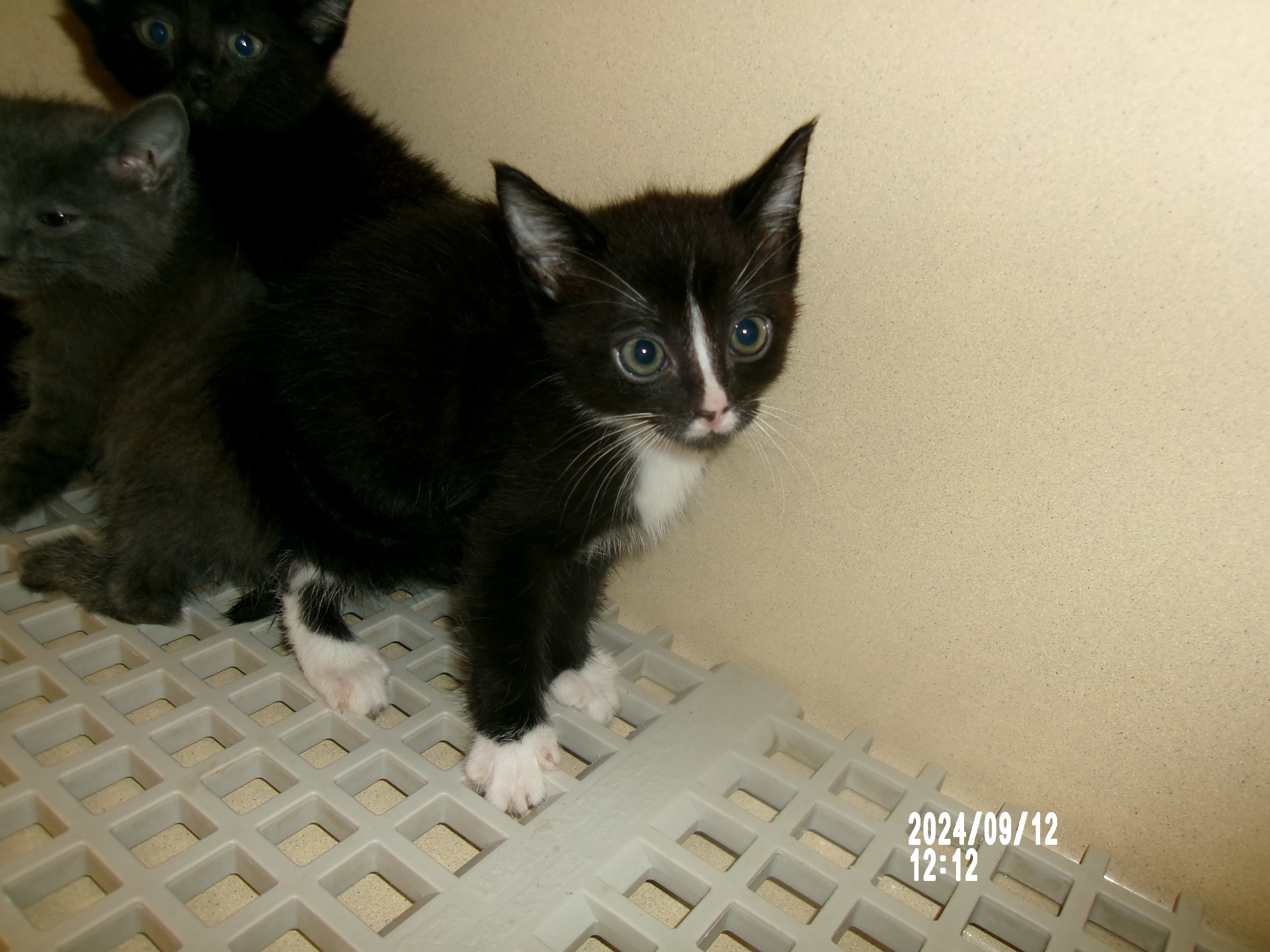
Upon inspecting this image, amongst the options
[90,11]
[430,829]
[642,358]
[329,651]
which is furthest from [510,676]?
[90,11]

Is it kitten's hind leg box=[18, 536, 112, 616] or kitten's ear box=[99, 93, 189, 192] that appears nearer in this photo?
kitten's ear box=[99, 93, 189, 192]

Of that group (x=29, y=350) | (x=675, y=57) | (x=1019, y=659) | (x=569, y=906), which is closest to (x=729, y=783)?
(x=569, y=906)

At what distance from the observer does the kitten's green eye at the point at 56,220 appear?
149 cm

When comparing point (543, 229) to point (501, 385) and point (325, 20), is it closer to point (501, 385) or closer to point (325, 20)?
point (501, 385)

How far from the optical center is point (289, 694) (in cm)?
149

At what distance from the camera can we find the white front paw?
1.28 meters

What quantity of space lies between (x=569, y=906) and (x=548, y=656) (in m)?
0.47

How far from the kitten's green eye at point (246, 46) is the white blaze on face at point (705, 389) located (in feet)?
3.60

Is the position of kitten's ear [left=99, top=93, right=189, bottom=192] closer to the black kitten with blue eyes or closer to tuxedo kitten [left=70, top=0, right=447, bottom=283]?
tuxedo kitten [left=70, top=0, right=447, bottom=283]

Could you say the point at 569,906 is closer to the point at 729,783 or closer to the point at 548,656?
the point at 729,783

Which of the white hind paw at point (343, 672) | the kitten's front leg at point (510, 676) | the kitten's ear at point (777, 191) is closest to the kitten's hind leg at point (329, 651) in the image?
the white hind paw at point (343, 672)

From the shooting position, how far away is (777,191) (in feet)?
3.96

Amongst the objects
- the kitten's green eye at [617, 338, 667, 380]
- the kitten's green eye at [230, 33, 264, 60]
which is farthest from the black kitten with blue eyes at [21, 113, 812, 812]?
the kitten's green eye at [230, 33, 264, 60]
